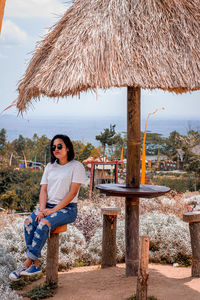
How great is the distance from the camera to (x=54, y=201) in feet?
10.6

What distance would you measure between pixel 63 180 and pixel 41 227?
0.49 meters

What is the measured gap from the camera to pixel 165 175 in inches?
490

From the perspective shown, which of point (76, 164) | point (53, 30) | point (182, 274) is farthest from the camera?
point (182, 274)

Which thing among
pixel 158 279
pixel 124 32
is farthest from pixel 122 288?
pixel 124 32

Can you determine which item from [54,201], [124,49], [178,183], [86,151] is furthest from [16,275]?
[178,183]

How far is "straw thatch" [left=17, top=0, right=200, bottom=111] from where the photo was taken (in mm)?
2865

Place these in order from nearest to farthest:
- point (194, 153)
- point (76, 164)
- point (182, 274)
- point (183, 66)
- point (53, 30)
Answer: point (183, 66) → point (76, 164) → point (53, 30) → point (182, 274) → point (194, 153)

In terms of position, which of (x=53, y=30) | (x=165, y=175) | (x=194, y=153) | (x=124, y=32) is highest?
(x=53, y=30)

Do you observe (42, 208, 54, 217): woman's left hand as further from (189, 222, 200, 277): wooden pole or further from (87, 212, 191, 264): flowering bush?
(87, 212, 191, 264): flowering bush

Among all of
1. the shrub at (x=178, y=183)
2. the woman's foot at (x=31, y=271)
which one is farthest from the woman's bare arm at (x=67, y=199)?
the shrub at (x=178, y=183)

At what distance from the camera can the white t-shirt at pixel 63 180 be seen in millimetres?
3217

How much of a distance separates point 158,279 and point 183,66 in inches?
87.4

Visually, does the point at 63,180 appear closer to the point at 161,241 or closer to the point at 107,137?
the point at 161,241

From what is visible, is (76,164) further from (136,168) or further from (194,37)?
(194,37)
